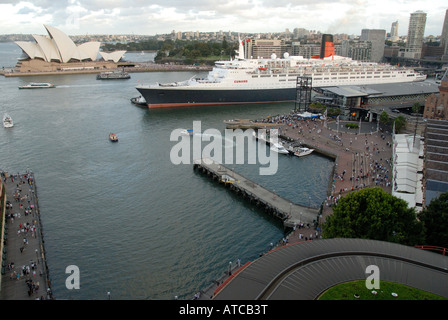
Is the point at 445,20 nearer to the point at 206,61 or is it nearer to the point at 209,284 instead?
the point at 206,61

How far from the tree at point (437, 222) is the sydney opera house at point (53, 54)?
68.7 m

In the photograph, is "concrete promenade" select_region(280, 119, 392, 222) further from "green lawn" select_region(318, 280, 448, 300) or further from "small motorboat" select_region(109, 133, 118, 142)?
"small motorboat" select_region(109, 133, 118, 142)

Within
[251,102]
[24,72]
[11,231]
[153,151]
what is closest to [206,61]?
[24,72]

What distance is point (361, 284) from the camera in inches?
288

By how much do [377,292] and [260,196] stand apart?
9820mm

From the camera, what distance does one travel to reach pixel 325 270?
764 centimetres

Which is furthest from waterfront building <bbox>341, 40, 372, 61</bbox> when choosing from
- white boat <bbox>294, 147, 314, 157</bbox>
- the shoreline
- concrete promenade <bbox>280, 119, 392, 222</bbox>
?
white boat <bbox>294, 147, 314, 157</bbox>

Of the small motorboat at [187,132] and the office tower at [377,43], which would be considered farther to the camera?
the office tower at [377,43]

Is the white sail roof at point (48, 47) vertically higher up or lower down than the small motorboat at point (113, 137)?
higher up

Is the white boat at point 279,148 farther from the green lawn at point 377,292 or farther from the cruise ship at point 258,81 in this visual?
the green lawn at point 377,292

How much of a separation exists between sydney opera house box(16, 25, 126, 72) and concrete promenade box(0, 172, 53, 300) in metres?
57.6

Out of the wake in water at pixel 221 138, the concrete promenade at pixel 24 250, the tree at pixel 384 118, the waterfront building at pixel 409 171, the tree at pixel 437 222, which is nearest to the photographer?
the concrete promenade at pixel 24 250

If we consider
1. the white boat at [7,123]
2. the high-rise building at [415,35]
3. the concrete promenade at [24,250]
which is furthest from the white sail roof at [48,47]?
the high-rise building at [415,35]

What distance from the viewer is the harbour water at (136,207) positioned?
1190 cm
